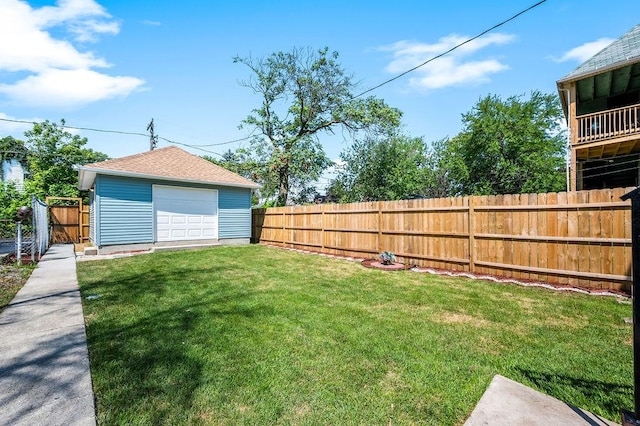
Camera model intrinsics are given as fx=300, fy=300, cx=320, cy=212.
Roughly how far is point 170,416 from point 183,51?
1205cm

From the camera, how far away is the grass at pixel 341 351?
6.59 feet

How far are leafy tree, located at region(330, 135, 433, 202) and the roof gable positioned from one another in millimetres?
9329

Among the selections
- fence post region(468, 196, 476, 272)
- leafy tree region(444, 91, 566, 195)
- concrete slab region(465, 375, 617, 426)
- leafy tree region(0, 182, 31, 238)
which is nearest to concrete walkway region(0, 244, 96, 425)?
concrete slab region(465, 375, 617, 426)

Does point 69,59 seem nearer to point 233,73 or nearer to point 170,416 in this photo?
point 233,73

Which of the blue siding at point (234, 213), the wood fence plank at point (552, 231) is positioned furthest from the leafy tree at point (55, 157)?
the wood fence plank at point (552, 231)

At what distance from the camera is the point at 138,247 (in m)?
10.2

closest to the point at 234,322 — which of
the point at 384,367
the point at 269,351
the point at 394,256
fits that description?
the point at 269,351

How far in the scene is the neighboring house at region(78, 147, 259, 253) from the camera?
31.8 ft

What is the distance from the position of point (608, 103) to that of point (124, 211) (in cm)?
1914

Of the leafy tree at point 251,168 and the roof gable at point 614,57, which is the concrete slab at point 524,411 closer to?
the roof gable at point 614,57

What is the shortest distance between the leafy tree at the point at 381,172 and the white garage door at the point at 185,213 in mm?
10137

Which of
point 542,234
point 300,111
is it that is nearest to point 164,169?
point 300,111

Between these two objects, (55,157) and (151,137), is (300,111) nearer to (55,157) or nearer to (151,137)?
(151,137)

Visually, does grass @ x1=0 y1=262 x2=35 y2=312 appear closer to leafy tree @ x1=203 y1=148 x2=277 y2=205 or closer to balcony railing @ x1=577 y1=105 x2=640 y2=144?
leafy tree @ x1=203 y1=148 x2=277 y2=205
